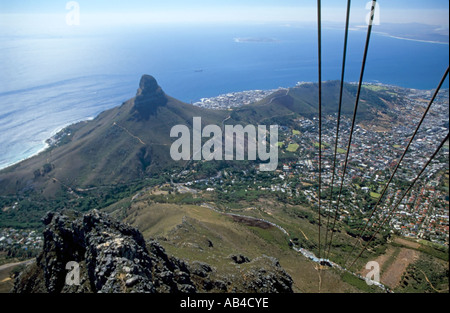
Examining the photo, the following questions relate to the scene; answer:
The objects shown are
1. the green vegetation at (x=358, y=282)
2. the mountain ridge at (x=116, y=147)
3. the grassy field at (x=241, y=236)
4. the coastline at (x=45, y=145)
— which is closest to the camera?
the grassy field at (x=241, y=236)

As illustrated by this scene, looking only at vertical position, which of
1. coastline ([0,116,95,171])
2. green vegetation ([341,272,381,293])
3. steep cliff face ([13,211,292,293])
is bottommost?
coastline ([0,116,95,171])

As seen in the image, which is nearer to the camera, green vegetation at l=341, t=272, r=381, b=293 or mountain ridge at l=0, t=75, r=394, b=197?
green vegetation at l=341, t=272, r=381, b=293

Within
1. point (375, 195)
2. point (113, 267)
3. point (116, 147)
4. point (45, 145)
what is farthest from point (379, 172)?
point (45, 145)

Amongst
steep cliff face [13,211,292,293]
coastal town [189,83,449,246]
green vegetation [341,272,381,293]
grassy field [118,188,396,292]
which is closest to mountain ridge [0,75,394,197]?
coastal town [189,83,449,246]

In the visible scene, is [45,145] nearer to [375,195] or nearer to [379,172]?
[375,195]

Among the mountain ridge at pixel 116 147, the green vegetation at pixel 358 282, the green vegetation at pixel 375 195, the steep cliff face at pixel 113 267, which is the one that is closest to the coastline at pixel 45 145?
the mountain ridge at pixel 116 147

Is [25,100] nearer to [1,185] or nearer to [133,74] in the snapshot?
[1,185]

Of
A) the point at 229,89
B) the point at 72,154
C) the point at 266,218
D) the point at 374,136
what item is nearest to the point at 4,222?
the point at 72,154

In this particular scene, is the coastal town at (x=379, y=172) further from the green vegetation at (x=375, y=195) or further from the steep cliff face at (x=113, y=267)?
the steep cliff face at (x=113, y=267)

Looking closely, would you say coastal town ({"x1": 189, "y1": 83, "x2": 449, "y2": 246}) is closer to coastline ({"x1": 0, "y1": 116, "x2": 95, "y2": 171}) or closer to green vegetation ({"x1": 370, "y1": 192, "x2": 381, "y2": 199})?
green vegetation ({"x1": 370, "y1": 192, "x2": 381, "y2": 199})
